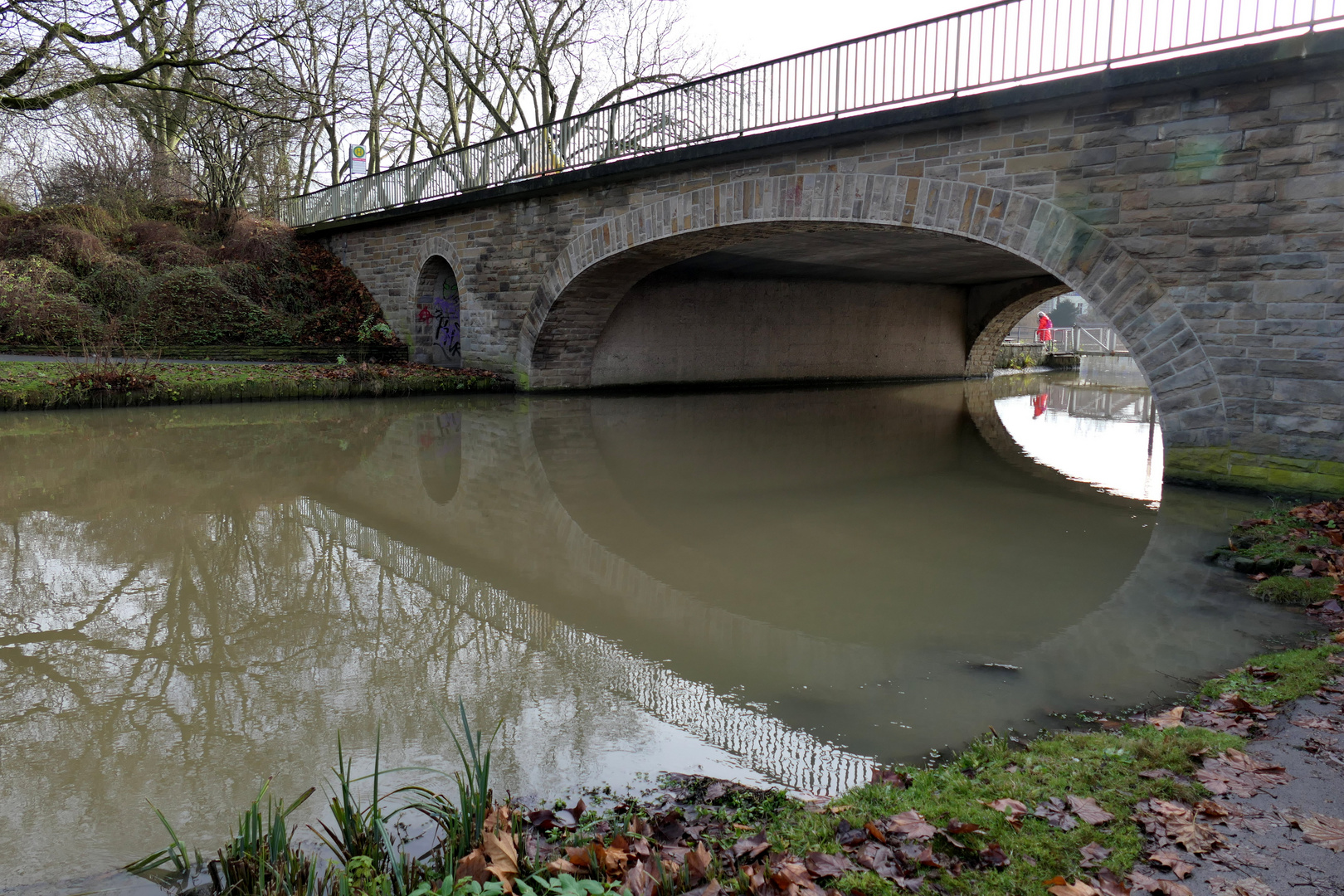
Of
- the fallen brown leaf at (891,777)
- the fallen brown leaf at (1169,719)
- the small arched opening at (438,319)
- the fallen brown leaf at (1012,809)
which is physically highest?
the small arched opening at (438,319)

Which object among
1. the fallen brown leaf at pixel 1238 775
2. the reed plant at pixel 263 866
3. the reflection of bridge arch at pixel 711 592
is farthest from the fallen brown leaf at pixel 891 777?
the reed plant at pixel 263 866

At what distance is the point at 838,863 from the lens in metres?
2.10

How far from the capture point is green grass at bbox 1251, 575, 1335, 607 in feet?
14.9

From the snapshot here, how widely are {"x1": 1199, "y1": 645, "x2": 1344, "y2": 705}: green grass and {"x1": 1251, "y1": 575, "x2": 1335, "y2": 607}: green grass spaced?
908 mm

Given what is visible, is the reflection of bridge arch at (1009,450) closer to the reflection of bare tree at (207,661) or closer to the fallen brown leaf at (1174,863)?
the fallen brown leaf at (1174,863)

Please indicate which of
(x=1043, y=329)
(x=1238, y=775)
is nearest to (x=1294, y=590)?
(x=1238, y=775)

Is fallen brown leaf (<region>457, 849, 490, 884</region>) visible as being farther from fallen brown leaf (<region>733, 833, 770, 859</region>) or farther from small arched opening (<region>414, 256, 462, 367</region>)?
small arched opening (<region>414, 256, 462, 367</region>)

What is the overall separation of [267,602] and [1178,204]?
7.52 metres

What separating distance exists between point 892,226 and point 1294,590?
6.02 meters

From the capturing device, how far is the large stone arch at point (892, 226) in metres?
7.60

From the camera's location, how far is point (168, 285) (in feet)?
56.3

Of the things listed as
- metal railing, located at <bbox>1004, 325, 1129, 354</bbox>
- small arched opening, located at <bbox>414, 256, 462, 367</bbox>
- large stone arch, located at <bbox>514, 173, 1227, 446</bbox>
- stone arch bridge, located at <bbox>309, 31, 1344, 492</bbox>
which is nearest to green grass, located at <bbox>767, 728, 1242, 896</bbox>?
stone arch bridge, located at <bbox>309, 31, 1344, 492</bbox>

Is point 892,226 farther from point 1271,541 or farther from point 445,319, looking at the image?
point 445,319

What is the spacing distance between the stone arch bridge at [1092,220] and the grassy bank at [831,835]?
5.35 meters
